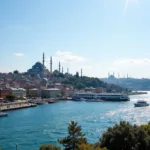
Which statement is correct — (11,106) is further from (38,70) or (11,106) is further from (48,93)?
(38,70)

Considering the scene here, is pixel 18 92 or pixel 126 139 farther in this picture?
pixel 18 92

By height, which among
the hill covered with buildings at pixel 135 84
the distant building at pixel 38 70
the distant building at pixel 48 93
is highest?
the distant building at pixel 38 70

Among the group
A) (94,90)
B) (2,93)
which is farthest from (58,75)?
(2,93)

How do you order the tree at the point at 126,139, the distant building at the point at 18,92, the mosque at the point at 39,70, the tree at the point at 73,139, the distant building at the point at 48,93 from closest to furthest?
1. the tree at the point at 73,139
2. the tree at the point at 126,139
3. the distant building at the point at 18,92
4. the distant building at the point at 48,93
5. the mosque at the point at 39,70

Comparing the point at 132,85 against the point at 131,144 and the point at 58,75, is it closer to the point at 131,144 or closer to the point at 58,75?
the point at 58,75

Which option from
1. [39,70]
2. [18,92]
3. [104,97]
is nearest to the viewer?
[18,92]

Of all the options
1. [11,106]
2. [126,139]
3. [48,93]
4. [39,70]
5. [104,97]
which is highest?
[39,70]

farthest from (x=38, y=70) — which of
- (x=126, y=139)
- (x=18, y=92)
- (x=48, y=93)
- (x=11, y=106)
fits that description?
(x=126, y=139)

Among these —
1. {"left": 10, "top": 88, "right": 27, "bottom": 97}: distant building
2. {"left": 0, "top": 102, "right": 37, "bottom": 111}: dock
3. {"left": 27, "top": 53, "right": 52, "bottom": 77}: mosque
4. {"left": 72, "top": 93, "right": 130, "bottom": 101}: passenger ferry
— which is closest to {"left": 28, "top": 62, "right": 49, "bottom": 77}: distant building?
{"left": 27, "top": 53, "right": 52, "bottom": 77}: mosque

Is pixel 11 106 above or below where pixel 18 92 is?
below

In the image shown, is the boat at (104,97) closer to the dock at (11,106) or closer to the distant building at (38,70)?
the dock at (11,106)

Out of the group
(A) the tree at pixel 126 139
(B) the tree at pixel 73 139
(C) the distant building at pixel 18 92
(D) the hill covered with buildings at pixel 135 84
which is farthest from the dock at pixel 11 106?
(D) the hill covered with buildings at pixel 135 84
